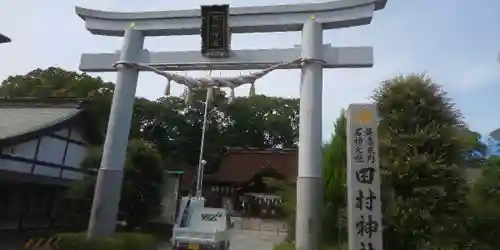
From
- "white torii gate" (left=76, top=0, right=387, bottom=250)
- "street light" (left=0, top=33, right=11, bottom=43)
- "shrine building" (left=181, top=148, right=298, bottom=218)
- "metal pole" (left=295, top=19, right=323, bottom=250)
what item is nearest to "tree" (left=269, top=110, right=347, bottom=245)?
"metal pole" (left=295, top=19, right=323, bottom=250)

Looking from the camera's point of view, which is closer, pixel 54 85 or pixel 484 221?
pixel 484 221

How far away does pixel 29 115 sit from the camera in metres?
16.0

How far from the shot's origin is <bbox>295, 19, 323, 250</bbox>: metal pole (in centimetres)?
1055

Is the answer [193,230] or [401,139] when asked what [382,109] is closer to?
[401,139]

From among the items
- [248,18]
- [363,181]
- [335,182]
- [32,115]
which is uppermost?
[248,18]

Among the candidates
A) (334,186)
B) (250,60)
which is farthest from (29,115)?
(334,186)

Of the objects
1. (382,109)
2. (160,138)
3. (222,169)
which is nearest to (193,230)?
(382,109)

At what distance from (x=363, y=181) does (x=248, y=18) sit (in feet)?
25.7

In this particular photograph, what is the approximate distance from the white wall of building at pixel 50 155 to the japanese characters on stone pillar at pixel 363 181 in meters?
10.6

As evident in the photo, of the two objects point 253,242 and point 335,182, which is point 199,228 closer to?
point 335,182

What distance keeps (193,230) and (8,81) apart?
29402mm

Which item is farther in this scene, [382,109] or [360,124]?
[382,109]

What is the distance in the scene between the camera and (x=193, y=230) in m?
10.7

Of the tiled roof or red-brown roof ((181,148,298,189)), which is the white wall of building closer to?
the tiled roof
